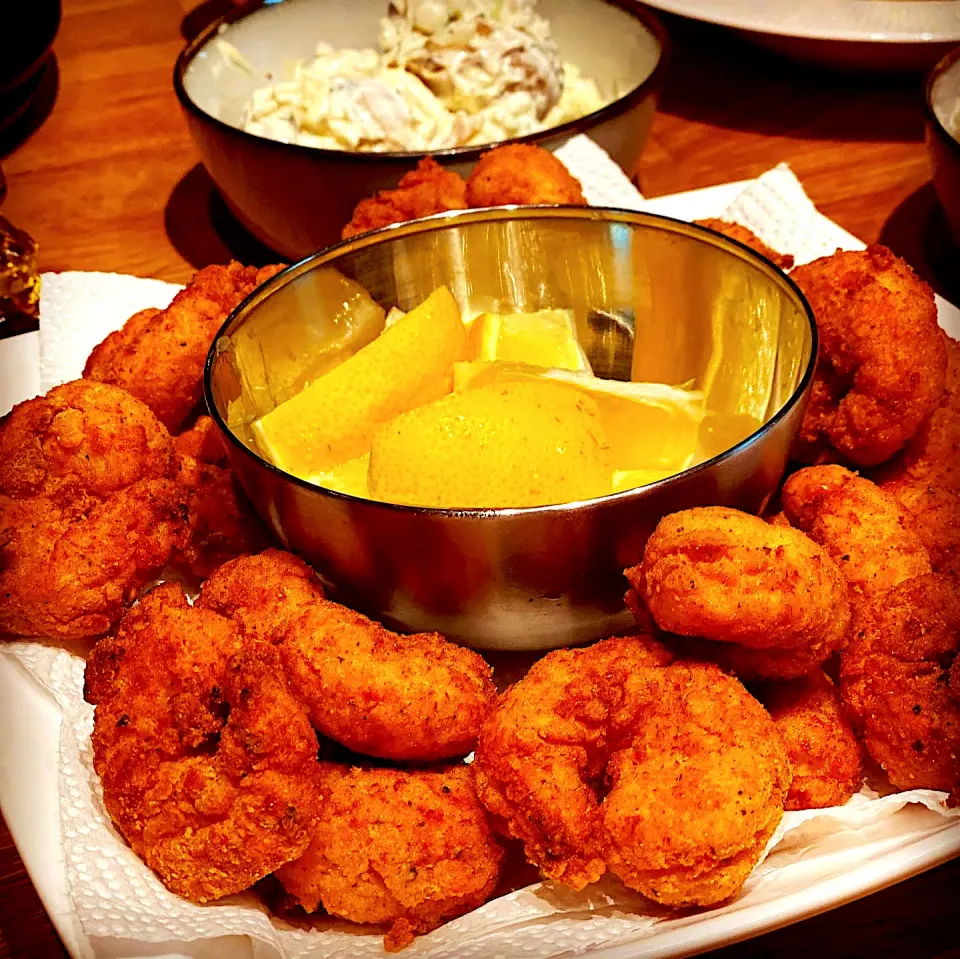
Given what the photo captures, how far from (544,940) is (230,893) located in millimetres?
314

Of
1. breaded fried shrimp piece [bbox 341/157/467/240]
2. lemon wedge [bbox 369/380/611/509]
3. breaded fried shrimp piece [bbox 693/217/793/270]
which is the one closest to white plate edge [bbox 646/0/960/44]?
breaded fried shrimp piece [bbox 693/217/793/270]

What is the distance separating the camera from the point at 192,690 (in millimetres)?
1131

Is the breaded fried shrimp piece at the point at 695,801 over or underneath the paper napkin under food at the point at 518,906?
over

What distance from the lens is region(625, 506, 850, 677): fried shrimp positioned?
43.6 inches

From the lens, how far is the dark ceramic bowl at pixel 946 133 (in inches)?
78.0

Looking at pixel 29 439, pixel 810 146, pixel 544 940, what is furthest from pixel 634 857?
pixel 810 146

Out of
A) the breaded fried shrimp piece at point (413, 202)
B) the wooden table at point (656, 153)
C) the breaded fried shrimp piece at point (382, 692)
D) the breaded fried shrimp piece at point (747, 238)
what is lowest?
the wooden table at point (656, 153)

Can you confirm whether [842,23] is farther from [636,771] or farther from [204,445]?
[636,771]

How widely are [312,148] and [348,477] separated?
864mm

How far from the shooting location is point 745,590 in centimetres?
111

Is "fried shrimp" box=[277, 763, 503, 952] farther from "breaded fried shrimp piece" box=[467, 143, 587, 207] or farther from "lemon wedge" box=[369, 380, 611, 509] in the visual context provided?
"breaded fried shrimp piece" box=[467, 143, 587, 207]

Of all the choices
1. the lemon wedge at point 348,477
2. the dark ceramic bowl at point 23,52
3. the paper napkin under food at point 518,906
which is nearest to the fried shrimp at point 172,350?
the lemon wedge at point 348,477

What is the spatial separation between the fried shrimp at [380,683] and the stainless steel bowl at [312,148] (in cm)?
107

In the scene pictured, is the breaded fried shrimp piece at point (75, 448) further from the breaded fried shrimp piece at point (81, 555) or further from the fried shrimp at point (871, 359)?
the fried shrimp at point (871, 359)
